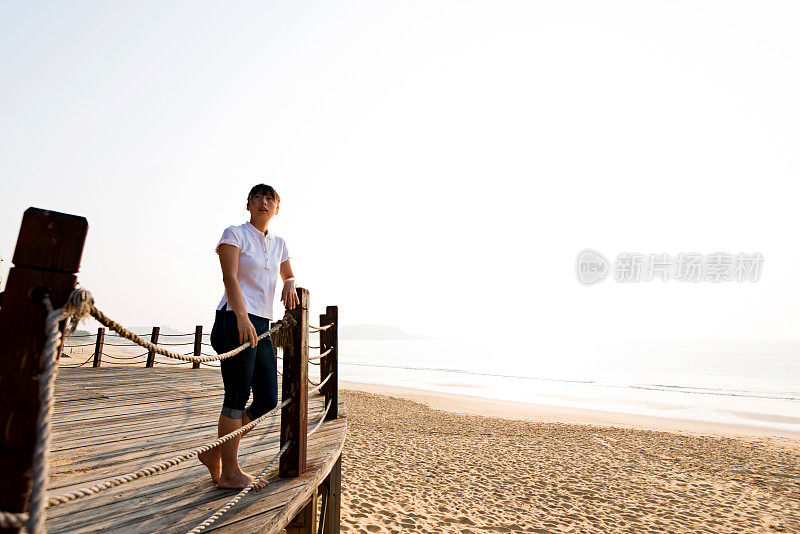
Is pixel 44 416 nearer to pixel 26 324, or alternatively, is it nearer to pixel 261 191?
pixel 26 324

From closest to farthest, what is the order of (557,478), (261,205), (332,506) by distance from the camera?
(261,205)
(332,506)
(557,478)

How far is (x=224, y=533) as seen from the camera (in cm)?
198

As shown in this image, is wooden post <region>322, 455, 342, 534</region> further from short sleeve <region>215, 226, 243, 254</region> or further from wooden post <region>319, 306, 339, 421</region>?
short sleeve <region>215, 226, 243, 254</region>

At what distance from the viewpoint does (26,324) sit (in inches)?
39.6

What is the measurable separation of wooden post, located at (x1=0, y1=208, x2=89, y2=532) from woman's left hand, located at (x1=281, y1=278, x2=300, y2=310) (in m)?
1.74

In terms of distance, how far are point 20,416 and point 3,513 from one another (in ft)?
0.62

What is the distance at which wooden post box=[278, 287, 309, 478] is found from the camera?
2.71 m

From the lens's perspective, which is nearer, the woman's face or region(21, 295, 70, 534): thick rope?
region(21, 295, 70, 534): thick rope

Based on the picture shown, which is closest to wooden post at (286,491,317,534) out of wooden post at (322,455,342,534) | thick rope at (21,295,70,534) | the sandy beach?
wooden post at (322,455,342,534)

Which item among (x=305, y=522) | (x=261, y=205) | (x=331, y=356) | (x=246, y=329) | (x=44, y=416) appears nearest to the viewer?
(x=44, y=416)

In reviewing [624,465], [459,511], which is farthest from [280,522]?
[624,465]

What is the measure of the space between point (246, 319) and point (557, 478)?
327 inches

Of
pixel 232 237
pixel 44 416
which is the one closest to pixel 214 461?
pixel 232 237

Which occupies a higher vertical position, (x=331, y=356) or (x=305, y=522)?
(x=331, y=356)
